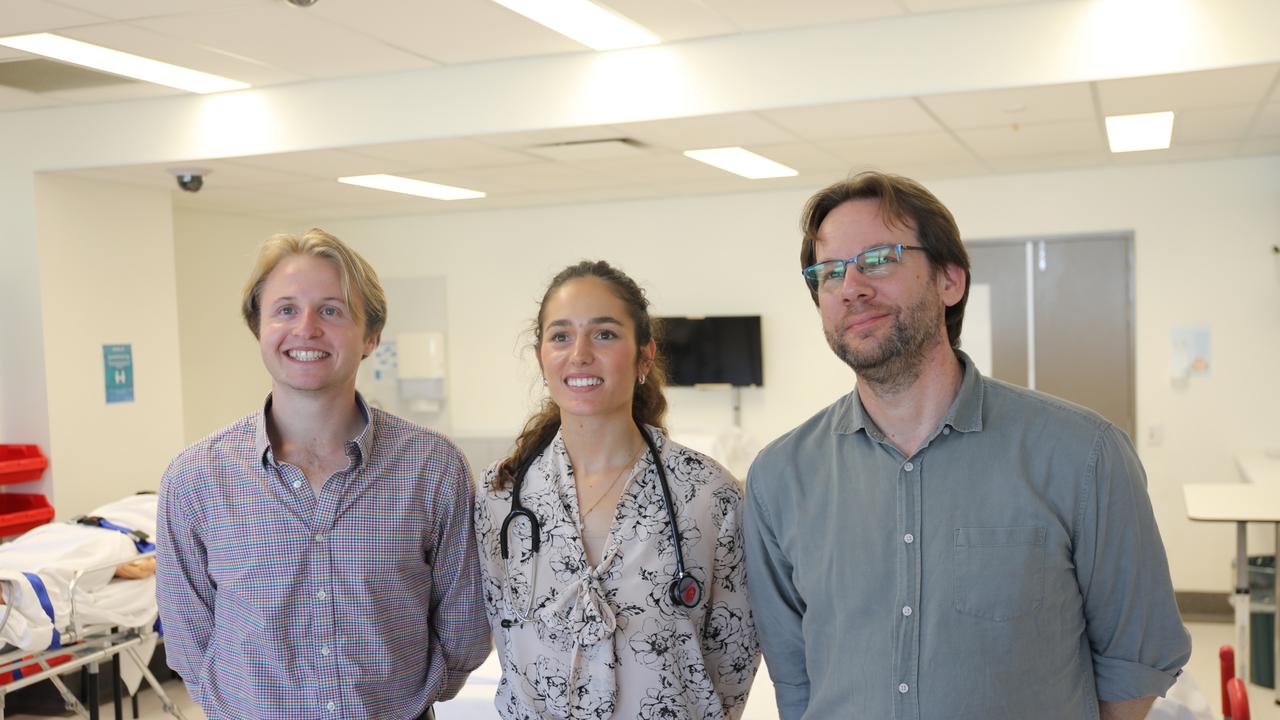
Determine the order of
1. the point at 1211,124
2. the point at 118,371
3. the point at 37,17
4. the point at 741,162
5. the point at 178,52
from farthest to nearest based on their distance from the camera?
the point at 741,162
the point at 118,371
the point at 1211,124
the point at 178,52
the point at 37,17

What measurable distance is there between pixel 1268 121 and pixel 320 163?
14.6 feet

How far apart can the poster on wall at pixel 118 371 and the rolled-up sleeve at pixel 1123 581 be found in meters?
5.42

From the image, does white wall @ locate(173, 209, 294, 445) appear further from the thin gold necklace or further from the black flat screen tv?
the thin gold necklace

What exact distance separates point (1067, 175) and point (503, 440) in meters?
4.14

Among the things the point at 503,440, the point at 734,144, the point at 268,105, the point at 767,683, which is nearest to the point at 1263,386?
the point at 734,144

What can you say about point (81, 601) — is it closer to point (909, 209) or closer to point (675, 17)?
point (675, 17)

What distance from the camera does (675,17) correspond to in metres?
4.12

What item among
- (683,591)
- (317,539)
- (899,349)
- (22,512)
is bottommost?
(22,512)

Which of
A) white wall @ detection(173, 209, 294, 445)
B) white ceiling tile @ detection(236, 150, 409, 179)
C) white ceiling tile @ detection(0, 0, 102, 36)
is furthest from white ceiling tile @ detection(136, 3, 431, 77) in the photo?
white wall @ detection(173, 209, 294, 445)

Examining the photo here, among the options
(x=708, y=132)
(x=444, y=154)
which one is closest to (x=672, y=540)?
(x=708, y=132)

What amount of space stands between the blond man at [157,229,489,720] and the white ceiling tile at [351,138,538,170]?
3.05m

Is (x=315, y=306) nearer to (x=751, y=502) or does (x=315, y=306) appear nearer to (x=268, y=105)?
(x=751, y=502)

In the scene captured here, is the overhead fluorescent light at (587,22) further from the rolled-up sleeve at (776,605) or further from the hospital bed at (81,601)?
the hospital bed at (81,601)

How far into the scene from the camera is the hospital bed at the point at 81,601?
4.07 meters
